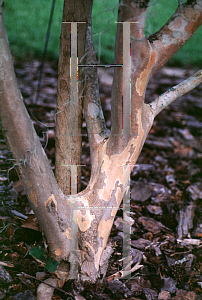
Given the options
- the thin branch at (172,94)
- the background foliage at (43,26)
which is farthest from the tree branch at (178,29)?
the background foliage at (43,26)

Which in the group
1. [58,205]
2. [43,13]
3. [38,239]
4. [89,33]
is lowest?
[38,239]

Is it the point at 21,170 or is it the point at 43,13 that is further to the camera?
the point at 43,13

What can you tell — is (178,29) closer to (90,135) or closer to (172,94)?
(172,94)

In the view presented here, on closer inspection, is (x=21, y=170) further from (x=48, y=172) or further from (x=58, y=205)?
(x=58, y=205)

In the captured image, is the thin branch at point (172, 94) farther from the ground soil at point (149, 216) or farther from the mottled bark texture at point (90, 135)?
the ground soil at point (149, 216)

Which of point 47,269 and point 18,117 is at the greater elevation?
point 18,117

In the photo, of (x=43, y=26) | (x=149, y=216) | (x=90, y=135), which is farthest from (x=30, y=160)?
(x=43, y=26)

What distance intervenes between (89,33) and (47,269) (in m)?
1.07

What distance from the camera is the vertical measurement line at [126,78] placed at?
0.85 m

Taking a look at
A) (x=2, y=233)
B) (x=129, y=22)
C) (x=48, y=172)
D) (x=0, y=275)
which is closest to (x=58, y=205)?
(x=48, y=172)

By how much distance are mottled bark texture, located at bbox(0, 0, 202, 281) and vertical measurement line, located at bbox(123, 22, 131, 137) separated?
0.01 m

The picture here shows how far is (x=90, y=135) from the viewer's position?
1270 millimetres

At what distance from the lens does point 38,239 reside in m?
1.36

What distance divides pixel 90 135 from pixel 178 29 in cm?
58
